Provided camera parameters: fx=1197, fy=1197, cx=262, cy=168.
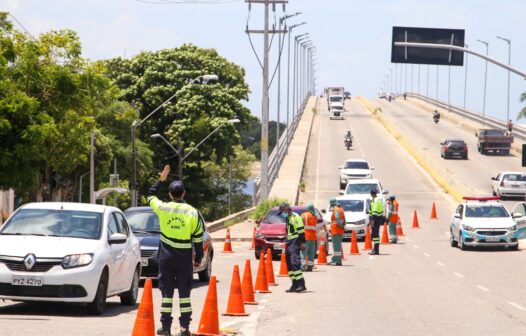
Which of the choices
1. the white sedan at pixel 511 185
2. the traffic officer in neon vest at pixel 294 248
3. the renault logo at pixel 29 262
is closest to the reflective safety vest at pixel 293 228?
the traffic officer in neon vest at pixel 294 248

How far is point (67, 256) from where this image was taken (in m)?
15.7

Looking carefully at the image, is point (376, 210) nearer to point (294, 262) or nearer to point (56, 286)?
point (294, 262)

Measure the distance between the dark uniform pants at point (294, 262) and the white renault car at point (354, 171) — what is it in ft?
142

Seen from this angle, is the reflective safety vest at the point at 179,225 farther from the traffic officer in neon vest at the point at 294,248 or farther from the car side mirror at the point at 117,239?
the traffic officer in neon vest at the point at 294,248

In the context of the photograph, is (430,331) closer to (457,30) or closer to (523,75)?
(523,75)

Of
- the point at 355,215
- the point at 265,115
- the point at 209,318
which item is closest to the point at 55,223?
the point at 209,318

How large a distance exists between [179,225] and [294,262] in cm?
864

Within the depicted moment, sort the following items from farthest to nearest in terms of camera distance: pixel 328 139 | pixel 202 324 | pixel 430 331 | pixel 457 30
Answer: pixel 328 139 → pixel 457 30 → pixel 430 331 → pixel 202 324

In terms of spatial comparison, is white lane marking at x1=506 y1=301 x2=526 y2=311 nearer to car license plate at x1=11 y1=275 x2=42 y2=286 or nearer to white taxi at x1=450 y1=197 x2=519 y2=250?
car license plate at x1=11 y1=275 x2=42 y2=286

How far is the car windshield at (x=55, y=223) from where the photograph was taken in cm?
1670

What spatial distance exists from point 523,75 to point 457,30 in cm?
2658

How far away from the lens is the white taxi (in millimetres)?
35375

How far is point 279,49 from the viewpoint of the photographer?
2520 inches

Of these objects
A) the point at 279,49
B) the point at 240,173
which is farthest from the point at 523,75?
the point at 240,173
